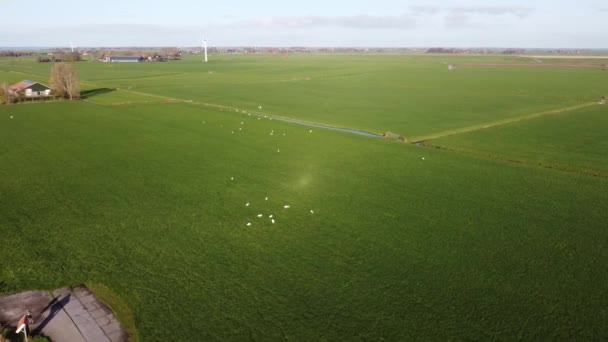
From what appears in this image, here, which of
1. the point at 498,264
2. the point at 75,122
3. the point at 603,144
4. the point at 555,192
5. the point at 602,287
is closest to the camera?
the point at 602,287

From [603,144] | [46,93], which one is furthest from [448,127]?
[46,93]

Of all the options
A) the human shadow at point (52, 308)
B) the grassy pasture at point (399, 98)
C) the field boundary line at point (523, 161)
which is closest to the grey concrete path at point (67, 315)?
the human shadow at point (52, 308)

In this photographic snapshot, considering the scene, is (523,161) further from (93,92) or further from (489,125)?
(93,92)

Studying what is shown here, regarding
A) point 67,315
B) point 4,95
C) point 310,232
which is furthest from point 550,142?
point 4,95

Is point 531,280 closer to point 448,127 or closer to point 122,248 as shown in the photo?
point 122,248

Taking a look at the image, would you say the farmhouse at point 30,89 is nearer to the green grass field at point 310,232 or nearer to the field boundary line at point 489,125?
the green grass field at point 310,232

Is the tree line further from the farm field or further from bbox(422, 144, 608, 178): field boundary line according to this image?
bbox(422, 144, 608, 178): field boundary line
